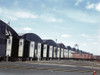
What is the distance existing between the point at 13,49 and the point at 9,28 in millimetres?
9881

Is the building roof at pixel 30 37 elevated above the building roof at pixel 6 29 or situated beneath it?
situated beneath

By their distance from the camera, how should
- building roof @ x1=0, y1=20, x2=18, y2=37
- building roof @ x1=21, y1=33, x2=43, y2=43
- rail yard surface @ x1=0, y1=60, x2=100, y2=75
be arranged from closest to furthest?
rail yard surface @ x1=0, y1=60, x2=100, y2=75, building roof @ x1=0, y1=20, x2=18, y2=37, building roof @ x1=21, y1=33, x2=43, y2=43

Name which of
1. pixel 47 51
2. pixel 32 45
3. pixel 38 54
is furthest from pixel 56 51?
pixel 32 45

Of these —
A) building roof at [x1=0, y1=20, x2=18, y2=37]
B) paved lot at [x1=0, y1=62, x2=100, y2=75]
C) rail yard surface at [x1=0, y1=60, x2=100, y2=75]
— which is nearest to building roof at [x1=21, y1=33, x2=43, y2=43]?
building roof at [x1=0, y1=20, x2=18, y2=37]

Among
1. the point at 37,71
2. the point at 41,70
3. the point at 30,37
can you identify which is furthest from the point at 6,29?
the point at 37,71

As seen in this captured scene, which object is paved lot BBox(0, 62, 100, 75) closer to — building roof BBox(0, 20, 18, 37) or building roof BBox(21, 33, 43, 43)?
building roof BBox(0, 20, 18, 37)

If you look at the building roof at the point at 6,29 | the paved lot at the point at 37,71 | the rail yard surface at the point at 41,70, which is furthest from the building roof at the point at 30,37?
the paved lot at the point at 37,71

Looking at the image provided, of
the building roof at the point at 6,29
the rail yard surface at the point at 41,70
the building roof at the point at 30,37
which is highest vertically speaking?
the building roof at the point at 6,29

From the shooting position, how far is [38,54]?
8825 centimetres

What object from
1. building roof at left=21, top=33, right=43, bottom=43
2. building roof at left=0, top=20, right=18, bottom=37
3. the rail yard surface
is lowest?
the rail yard surface

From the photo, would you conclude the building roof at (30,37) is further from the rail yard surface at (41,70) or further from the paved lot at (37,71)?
the paved lot at (37,71)

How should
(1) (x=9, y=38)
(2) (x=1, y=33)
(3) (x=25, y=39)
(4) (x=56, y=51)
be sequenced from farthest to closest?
(4) (x=56, y=51), (3) (x=25, y=39), (1) (x=9, y=38), (2) (x=1, y=33)

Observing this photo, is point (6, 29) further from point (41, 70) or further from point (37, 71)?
point (37, 71)

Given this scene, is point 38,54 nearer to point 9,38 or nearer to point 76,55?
point 9,38
